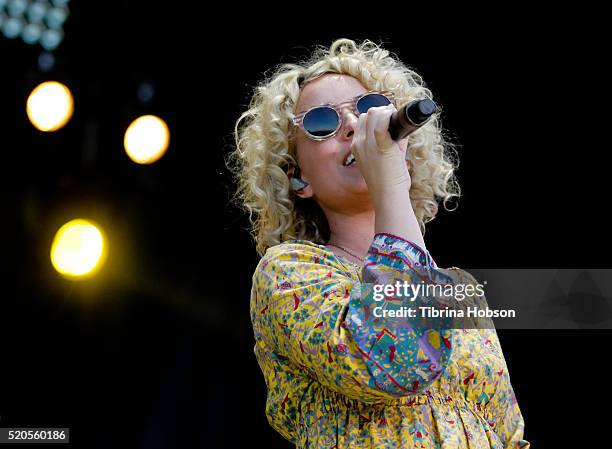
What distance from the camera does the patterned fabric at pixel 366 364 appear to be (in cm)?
123

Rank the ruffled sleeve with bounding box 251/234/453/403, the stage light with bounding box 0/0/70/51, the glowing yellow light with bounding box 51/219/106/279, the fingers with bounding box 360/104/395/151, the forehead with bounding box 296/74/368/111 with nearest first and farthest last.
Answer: the ruffled sleeve with bounding box 251/234/453/403 → the fingers with bounding box 360/104/395/151 → the forehead with bounding box 296/74/368/111 → the stage light with bounding box 0/0/70/51 → the glowing yellow light with bounding box 51/219/106/279

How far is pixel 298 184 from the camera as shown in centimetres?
177

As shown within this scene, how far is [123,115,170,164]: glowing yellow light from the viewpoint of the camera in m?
3.42

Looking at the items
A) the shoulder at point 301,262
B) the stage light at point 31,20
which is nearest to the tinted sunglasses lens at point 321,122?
the shoulder at point 301,262

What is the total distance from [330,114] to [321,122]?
0.08 feet

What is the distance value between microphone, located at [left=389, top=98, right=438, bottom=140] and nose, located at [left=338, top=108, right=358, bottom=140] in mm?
310

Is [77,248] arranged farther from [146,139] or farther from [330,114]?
[330,114]

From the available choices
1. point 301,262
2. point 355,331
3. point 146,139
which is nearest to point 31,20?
point 146,139

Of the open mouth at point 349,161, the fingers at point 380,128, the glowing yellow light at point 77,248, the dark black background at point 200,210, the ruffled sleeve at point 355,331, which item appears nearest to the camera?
the ruffled sleeve at point 355,331

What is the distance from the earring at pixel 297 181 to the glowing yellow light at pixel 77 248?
5.91 feet

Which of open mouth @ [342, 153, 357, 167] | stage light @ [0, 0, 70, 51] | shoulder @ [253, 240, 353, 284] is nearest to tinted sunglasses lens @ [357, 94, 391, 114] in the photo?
open mouth @ [342, 153, 357, 167]

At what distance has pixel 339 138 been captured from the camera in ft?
5.50

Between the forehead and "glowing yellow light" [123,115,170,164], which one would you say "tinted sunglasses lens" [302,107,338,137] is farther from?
"glowing yellow light" [123,115,170,164]

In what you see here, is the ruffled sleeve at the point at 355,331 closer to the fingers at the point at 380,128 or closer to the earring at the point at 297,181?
the fingers at the point at 380,128
